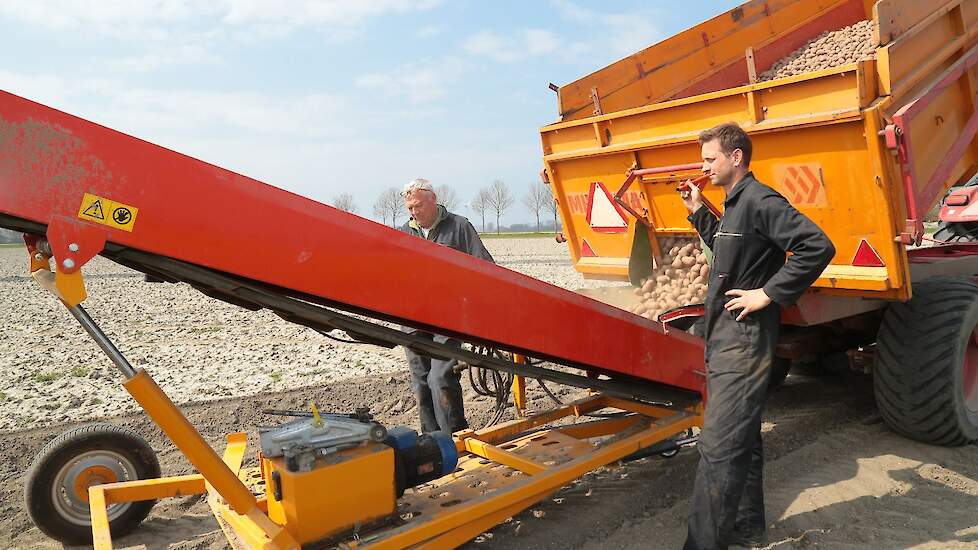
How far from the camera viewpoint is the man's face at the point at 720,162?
2820 millimetres

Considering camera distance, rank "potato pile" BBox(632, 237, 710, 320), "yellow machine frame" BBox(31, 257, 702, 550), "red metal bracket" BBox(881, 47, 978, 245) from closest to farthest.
→ "yellow machine frame" BBox(31, 257, 702, 550)
"red metal bracket" BBox(881, 47, 978, 245)
"potato pile" BBox(632, 237, 710, 320)

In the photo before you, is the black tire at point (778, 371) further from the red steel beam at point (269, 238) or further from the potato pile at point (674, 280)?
the red steel beam at point (269, 238)

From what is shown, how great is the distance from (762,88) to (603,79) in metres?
1.70

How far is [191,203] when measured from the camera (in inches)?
80.8

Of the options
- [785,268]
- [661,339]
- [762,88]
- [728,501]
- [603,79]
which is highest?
[603,79]

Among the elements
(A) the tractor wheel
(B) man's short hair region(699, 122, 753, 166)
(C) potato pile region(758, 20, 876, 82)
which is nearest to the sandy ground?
(B) man's short hair region(699, 122, 753, 166)

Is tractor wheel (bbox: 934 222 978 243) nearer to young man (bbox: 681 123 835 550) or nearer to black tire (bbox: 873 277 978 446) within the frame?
black tire (bbox: 873 277 978 446)

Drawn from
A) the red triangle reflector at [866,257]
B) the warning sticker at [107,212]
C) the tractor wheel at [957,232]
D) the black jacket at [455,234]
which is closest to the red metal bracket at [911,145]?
the red triangle reflector at [866,257]

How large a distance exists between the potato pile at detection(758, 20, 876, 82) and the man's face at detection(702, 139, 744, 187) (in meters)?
2.35

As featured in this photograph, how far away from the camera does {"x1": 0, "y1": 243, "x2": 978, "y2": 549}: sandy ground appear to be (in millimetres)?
3168

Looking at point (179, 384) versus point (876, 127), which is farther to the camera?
point (179, 384)

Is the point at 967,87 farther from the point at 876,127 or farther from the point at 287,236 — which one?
the point at 287,236

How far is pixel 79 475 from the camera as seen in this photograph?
10.4 ft

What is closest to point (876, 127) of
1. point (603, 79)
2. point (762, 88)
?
point (762, 88)
